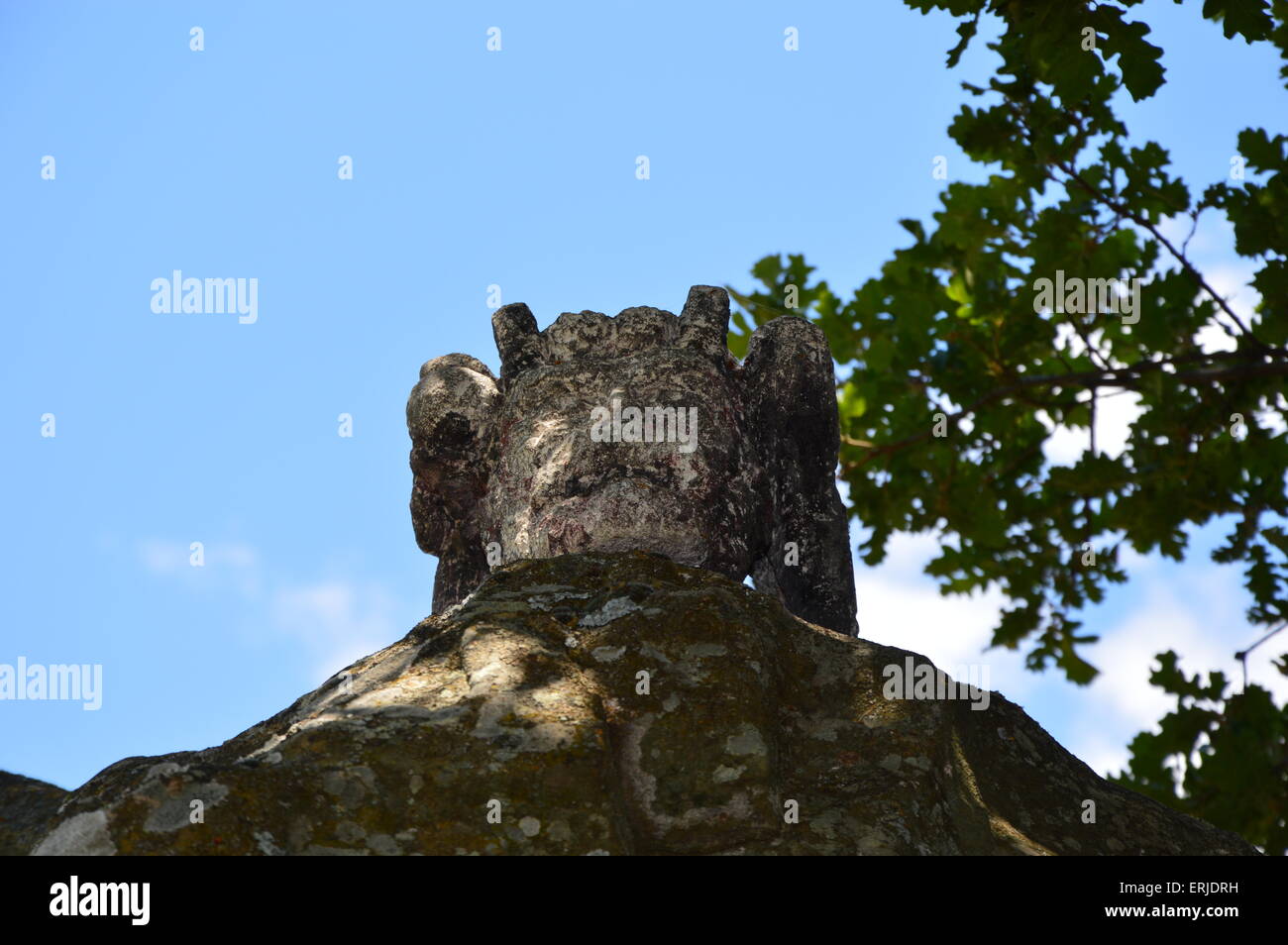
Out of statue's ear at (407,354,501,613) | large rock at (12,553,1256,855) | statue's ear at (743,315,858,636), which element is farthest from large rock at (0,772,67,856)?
statue's ear at (743,315,858,636)

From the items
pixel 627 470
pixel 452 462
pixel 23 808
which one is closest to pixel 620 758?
pixel 627 470

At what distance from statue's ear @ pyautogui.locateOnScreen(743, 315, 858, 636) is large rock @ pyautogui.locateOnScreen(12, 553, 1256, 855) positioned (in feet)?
3.89

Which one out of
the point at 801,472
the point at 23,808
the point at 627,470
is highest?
the point at 801,472

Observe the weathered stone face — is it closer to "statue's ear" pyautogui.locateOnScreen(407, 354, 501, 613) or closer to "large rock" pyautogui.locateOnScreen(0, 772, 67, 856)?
"statue's ear" pyautogui.locateOnScreen(407, 354, 501, 613)

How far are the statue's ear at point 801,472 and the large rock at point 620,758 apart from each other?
46.7 inches

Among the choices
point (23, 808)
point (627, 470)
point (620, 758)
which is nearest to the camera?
point (620, 758)

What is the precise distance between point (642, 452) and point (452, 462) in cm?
93

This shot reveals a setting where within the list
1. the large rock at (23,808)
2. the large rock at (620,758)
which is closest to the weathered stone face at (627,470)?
the large rock at (620,758)

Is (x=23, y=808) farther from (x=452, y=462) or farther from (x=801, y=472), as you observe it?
(x=801, y=472)

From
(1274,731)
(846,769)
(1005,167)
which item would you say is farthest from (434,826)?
(1005,167)

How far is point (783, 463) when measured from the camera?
5758 millimetres

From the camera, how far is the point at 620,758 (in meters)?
3.60

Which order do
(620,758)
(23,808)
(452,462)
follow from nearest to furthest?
(620,758), (23,808), (452,462)

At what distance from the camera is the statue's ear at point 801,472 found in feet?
18.6
